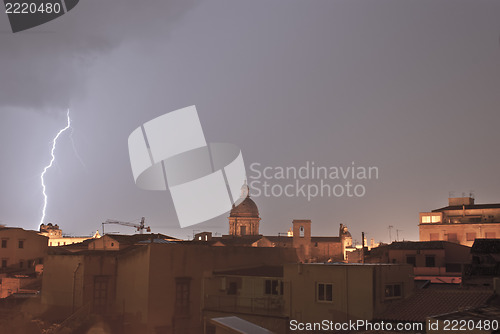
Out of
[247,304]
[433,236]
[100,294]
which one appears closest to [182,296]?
[247,304]

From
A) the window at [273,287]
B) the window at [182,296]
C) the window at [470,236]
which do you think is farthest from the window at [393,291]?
the window at [470,236]

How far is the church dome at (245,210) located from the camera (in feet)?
298

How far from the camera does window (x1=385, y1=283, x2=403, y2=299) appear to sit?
993 inches

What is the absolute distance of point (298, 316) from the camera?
85.5 ft

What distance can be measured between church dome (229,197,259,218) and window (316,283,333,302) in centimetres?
6508

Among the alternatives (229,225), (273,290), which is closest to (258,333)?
(273,290)

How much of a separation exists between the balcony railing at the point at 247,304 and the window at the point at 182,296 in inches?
55.3

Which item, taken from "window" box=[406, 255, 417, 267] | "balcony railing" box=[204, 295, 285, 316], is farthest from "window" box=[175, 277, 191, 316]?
"window" box=[406, 255, 417, 267]

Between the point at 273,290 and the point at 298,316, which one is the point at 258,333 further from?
the point at 273,290

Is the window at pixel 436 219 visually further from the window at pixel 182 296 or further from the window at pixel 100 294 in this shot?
the window at pixel 100 294

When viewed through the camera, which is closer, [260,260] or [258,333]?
[258,333]

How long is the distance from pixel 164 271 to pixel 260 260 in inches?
291

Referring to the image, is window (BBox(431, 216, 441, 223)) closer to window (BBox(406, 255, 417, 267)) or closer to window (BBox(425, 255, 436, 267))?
window (BBox(406, 255, 417, 267))

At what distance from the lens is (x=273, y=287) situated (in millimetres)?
28312
